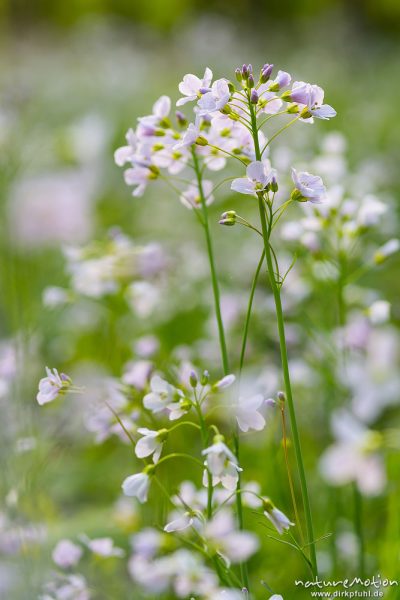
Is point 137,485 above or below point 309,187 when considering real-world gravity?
below

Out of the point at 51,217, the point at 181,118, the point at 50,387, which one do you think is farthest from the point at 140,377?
the point at 51,217

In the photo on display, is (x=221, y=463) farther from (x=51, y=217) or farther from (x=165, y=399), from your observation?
(x=51, y=217)

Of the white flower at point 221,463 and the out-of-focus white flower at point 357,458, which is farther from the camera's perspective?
the out-of-focus white flower at point 357,458

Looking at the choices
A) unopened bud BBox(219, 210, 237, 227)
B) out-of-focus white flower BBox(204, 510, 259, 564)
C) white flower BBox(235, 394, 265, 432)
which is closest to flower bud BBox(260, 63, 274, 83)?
unopened bud BBox(219, 210, 237, 227)

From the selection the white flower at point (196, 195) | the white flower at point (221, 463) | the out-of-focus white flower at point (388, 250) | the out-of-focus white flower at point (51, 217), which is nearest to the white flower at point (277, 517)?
the white flower at point (221, 463)

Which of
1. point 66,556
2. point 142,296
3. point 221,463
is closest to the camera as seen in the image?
point 221,463

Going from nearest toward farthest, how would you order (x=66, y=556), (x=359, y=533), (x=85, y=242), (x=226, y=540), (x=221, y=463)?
(x=221, y=463)
(x=226, y=540)
(x=66, y=556)
(x=359, y=533)
(x=85, y=242)

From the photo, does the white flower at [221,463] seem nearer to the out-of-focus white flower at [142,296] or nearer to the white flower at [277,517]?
the white flower at [277,517]
